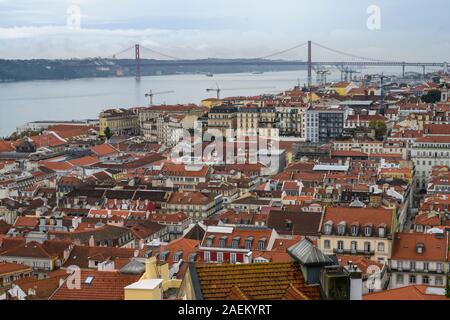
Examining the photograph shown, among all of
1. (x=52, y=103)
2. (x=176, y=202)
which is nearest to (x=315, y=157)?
(x=176, y=202)

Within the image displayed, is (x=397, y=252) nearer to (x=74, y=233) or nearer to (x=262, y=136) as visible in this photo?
(x=74, y=233)

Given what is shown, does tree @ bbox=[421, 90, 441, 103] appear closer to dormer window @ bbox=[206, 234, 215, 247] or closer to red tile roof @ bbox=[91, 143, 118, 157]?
red tile roof @ bbox=[91, 143, 118, 157]

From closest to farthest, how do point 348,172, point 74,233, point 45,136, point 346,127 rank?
point 74,233
point 348,172
point 346,127
point 45,136

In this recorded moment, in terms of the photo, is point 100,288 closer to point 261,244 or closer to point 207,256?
point 207,256

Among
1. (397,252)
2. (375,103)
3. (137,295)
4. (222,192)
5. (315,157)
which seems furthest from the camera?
(375,103)

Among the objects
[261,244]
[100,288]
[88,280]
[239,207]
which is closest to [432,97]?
[239,207]

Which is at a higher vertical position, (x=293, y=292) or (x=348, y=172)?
(x=293, y=292)

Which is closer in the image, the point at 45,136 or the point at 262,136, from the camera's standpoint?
the point at 262,136

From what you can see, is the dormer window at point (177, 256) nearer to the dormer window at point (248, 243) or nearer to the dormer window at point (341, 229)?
the dormer window at point (248, 243)
